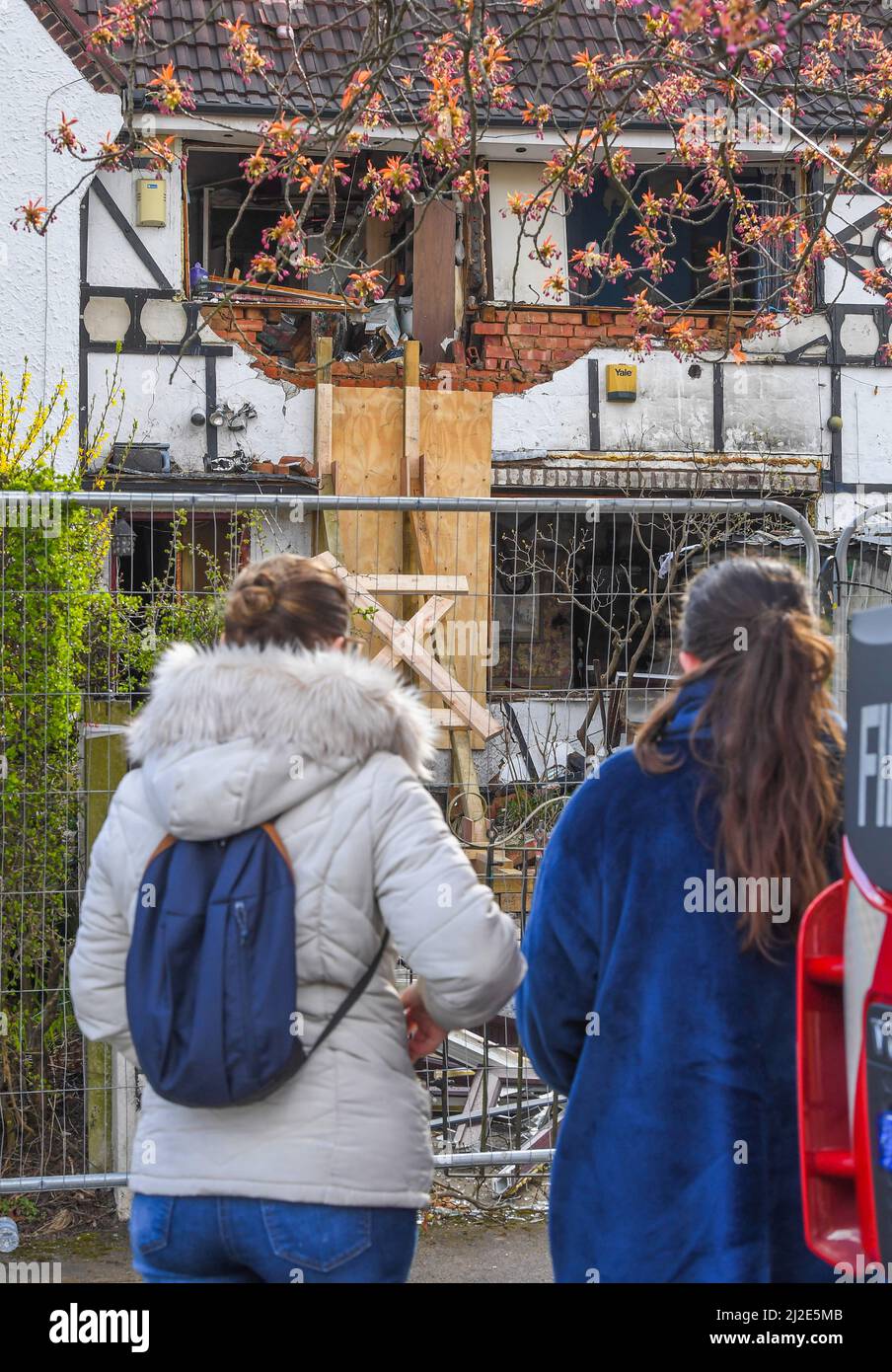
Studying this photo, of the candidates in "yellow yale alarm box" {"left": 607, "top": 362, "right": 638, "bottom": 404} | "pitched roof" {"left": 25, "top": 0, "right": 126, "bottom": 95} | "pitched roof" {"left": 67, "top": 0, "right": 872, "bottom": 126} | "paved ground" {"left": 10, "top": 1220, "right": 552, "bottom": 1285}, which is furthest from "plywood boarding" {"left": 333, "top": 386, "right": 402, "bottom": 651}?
"paved ground" {"left": 10, "top": 1220, "right": 552, "bottom": 1285}

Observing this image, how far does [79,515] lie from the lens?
4699 mm

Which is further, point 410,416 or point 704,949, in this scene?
point 410,416

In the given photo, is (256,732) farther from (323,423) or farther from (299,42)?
(299,42)

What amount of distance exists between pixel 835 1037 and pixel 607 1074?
1.53ft

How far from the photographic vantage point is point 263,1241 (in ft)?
7.71

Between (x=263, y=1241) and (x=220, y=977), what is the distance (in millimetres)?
407

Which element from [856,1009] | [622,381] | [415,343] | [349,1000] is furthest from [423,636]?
[622,381]

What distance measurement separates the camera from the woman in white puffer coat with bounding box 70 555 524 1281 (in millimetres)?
2371

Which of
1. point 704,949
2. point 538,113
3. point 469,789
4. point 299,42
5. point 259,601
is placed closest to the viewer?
point 704,949

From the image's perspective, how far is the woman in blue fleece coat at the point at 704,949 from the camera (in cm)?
241

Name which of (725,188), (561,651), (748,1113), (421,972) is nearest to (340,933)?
(421,972)

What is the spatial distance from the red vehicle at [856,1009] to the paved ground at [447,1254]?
7.91 feet

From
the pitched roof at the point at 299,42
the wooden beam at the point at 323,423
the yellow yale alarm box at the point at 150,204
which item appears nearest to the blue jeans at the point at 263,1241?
the wooden beam at the point at 323,423

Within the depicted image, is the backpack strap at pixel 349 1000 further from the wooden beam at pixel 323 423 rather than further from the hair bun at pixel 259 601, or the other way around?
the wooden beam at pixel 323 423
